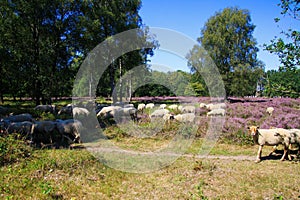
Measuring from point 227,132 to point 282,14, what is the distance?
318 inches

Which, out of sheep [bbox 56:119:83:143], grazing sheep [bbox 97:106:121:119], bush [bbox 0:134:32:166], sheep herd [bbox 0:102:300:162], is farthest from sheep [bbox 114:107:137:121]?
bush [bbox 0:134:32:166]

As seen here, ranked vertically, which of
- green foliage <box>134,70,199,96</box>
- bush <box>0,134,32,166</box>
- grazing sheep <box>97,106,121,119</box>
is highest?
green foliage <box>134,70,199,96</box>

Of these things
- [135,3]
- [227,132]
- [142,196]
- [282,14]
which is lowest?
[142,196]

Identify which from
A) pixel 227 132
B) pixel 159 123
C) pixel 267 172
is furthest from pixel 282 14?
pixel 159 123

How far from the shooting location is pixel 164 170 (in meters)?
7.37

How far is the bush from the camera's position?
284 inches

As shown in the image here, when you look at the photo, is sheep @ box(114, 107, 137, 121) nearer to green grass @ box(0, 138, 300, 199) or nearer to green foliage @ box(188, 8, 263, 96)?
green grass @ box(0, 138, 300, 199)

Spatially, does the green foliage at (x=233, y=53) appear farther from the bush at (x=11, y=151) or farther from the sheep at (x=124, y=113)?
the bush at (x=11, y=151)

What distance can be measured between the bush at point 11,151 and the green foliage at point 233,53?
28161 millimetres

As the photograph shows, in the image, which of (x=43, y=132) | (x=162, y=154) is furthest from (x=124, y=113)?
(x=162, y=154)

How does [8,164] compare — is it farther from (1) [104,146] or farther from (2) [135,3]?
(2) [135,3]

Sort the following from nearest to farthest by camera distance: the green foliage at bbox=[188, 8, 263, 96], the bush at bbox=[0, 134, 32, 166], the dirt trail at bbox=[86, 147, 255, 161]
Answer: the bush at bbox=[0, 134, 32, 166]
the dirt trail at bbox=[86, 147, 255, 161]
the green foliage at bbox=[188, 8, 263, 96]

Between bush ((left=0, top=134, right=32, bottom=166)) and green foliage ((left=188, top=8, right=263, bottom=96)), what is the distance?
1109 inches

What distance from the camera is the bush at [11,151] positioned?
721cm
